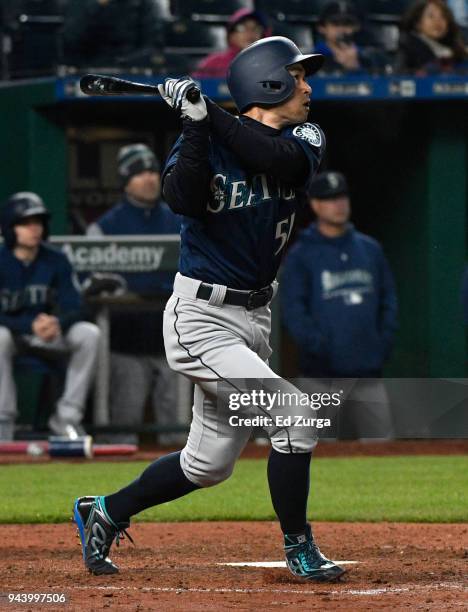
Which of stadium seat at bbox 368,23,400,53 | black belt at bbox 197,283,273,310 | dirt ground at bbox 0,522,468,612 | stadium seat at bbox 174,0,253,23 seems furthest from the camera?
stadium seat at bbox 368,23,400,53

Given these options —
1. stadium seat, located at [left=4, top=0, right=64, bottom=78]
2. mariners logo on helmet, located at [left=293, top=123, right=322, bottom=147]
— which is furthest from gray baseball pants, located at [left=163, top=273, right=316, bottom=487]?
stadium seat, located at [left=4, top=0, right=64, bottom=78]

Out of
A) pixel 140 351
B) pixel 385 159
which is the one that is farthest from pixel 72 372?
pixel 385 159

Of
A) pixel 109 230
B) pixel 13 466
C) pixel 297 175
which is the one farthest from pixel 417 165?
pixel 297 175

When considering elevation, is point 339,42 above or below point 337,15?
below

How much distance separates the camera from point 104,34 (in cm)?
1052

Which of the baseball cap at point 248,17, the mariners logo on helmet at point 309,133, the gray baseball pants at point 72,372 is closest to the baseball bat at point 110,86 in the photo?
the mariners logo on helmet at point 309,133

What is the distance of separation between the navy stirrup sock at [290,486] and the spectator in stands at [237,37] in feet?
20.7

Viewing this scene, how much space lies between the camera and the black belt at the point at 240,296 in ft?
14.1

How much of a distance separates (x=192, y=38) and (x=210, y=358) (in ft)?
24.1

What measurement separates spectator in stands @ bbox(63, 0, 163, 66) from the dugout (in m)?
0.33

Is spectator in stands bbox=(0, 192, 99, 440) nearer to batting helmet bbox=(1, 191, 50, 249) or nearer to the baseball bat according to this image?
batting helmet bbox=(1, 191, 50, 249)

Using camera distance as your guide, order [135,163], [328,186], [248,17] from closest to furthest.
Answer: [328,186], [135,163], [248,17]

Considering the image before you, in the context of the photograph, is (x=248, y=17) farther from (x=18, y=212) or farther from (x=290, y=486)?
(x=290, y=486)

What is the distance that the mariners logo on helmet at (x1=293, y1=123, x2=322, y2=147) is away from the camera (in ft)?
14.2
